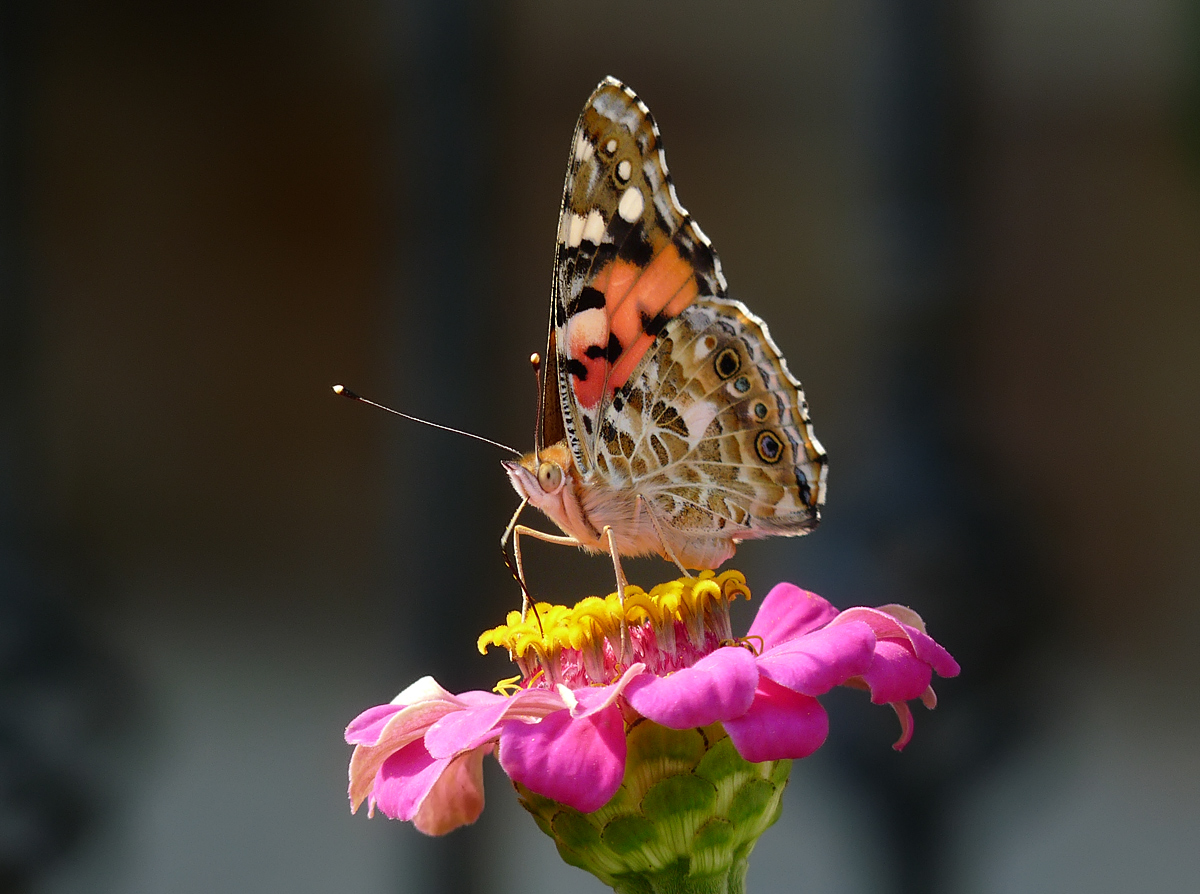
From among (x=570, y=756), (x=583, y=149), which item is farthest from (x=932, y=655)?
(x=583, y=149)

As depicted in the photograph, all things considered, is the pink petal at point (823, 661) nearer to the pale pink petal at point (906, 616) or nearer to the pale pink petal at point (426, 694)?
the pale pink petal at point (906, 616)

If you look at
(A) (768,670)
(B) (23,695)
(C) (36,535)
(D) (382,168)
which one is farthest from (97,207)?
(A) (768,670)

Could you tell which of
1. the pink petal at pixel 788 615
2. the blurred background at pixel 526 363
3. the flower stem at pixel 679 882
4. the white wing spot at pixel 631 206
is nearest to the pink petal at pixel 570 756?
the flower stem at pixel 679 882

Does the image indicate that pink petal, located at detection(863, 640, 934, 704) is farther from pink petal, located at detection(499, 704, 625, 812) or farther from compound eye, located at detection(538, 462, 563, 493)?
compound eye, located at detection(538, 462, 563, 493)

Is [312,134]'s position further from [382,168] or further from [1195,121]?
[1195,121]

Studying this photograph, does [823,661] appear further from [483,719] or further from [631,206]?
[631,206]

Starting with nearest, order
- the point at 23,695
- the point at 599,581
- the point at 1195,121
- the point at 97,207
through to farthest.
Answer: the point at 23,695
the point at 1195,121
the point at 599,581
the point at 97,207
